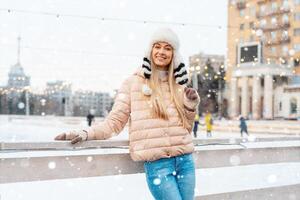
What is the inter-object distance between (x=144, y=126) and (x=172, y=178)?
1.19 feet

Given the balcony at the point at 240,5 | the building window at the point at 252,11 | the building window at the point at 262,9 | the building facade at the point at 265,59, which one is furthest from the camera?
the balcony at the point at 240,5

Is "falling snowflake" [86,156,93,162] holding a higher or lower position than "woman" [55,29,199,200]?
lower

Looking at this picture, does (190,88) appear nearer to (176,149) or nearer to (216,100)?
(176,149)

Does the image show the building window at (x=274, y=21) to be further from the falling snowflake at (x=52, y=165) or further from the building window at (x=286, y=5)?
the falling snowflake at (x=52, y=165)

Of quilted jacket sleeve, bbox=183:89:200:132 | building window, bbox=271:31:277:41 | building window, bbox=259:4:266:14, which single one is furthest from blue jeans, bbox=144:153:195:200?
building window, bbox=259:4:266:14

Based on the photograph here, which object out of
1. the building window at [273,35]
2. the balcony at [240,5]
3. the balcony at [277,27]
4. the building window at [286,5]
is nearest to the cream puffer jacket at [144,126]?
the building window at [286,5]

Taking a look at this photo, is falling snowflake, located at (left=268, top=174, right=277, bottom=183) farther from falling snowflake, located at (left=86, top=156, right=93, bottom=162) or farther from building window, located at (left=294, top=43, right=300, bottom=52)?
building window, located at (left=294, top=43, right=300, bottom=52)

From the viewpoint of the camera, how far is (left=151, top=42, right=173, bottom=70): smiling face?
10.2 feet

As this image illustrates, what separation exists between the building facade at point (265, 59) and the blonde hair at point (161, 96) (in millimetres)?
43263

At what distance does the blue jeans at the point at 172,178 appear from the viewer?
2.90 meters

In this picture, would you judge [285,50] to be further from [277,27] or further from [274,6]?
[274,6]

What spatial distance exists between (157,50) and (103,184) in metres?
1.12

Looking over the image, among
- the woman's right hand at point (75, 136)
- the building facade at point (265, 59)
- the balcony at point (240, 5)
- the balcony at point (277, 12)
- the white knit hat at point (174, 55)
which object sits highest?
the balcony at point (240, 5)

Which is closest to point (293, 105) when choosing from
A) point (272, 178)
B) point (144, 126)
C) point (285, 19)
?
point (285, 19)
